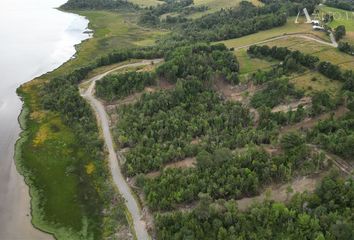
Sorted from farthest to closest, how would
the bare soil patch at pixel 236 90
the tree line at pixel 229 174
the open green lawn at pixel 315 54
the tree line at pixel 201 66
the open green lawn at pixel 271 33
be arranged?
1. the open green lawn at pixel 271 33
2. the tree line at pixel 201 66
3. the bare soil patch at pixel 236 90
4. the open green lawn at pixel 315 54
5. the tree line at pixel 229 174

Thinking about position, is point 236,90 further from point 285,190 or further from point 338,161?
point 285,190

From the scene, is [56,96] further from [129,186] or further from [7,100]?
[129,186]

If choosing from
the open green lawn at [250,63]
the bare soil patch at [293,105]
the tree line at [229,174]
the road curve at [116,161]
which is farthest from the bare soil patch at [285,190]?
the open green lawn at [250,63]

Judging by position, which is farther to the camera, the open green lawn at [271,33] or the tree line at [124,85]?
the open green lawn at [271,33]

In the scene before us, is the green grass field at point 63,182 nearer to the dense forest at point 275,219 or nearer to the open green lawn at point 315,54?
the dense forest at point 275,219

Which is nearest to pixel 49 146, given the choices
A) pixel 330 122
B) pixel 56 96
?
pixel 56 96

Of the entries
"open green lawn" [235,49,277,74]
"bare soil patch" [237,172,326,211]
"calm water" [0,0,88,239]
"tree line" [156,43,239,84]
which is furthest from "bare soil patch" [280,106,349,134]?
"calm water" [0,0,88,239]
